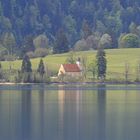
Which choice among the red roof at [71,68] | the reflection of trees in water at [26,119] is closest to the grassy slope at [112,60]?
the red roof at [71,68]

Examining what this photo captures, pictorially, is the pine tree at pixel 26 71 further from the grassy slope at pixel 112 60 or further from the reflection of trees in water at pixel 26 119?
the reflection of trees in water at pixel 26 119

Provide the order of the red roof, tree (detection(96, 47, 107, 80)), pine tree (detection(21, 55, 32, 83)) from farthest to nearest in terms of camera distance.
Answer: the red roof, tree (detection(96, 47, 107, 80)), pine tree (detection(21, 55, 32, 83))

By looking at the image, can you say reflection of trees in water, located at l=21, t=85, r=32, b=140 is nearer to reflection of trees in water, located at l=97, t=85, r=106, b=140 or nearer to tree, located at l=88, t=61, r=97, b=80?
reflection of trees in water, located at l=97, t=85, r=106, b=140

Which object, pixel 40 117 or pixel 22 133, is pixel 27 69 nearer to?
pixel 40 117

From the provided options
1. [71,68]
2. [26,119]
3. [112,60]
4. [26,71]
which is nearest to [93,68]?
[71,68]

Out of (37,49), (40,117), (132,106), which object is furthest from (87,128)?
(37,49)

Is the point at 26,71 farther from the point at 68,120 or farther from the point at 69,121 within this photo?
the point at 69,121

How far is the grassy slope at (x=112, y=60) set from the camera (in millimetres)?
161312

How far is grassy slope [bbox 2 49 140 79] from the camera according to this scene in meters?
161

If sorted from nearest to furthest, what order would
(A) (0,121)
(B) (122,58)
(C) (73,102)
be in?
(A) (0,121) → (C) (73,102) → (B) (122,58)

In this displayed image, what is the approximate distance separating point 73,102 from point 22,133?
31.0m

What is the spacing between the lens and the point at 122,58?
570ft

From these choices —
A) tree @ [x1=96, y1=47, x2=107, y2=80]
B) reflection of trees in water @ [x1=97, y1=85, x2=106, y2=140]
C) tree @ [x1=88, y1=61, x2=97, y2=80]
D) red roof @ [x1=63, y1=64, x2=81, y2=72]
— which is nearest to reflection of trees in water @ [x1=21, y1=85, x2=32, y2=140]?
reflection of trees in water @ [x1=97, y1=85, x2=106, y2=140]

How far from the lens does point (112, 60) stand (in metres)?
171
